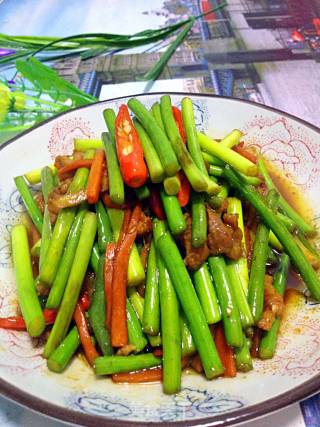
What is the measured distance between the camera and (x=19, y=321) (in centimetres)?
172

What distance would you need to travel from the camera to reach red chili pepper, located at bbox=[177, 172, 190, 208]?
1.75 metres

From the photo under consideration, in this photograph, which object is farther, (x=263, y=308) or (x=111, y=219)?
(x=111, y=219)

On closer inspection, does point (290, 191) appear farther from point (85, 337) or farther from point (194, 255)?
point (85, 337)

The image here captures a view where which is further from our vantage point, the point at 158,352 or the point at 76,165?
the point at 76,165

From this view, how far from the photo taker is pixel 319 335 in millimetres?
1576

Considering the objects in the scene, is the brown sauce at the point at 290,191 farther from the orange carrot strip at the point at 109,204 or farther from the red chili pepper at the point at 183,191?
the orange carrot strip at the point at 109,204

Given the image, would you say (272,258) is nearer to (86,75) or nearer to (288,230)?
(288,230)

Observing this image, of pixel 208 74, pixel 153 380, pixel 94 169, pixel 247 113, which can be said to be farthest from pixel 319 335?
pixel 208 74

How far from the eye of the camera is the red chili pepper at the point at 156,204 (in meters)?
1.82

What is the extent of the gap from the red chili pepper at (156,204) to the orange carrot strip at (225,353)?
50cm

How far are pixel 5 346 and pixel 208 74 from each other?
253cm

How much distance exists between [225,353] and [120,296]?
1.41ft

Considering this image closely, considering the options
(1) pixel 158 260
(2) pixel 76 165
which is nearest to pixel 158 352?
(1) pixel 158 260

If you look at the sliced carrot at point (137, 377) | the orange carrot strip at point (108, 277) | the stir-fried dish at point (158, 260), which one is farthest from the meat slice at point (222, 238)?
the sliced carrot at point (137, 377)
